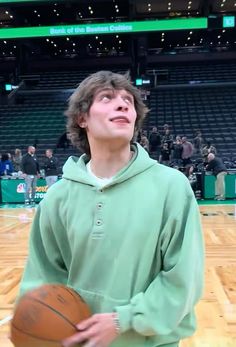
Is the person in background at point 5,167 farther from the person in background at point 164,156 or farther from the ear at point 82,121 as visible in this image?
the ear at point 82,121

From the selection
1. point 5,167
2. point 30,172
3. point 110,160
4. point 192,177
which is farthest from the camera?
point 5,167

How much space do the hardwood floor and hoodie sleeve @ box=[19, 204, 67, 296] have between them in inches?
Result: 63.4

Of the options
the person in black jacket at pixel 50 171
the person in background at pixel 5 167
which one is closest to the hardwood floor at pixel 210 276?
the person in black jacket at pixel 50 171

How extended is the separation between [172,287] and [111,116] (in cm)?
56

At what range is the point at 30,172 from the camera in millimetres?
11438

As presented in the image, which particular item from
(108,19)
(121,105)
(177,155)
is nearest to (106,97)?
(121,105)

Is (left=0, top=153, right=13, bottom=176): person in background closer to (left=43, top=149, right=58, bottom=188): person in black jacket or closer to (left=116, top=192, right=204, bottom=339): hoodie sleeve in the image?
(left=43, top=149, right=58, bottom=188): person in black jacket

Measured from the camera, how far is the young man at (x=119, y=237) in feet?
4.21

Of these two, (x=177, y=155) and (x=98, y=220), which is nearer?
(x=98, y=220)

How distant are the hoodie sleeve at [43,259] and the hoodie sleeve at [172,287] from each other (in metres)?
0.32

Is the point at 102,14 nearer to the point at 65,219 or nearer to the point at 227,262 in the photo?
the point at 227,262

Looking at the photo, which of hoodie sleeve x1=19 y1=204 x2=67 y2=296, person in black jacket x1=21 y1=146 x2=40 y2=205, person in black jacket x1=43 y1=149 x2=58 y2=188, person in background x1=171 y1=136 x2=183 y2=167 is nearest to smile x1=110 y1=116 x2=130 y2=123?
hoodie sleeve x1=19 y1=204 x2=67 y2=296

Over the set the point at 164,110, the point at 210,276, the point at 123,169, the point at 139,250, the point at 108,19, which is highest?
the point at 108,19

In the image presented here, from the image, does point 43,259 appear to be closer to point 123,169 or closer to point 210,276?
point 123,169
